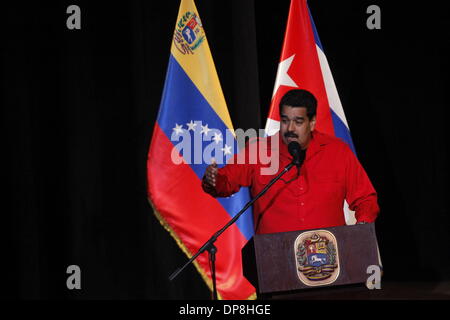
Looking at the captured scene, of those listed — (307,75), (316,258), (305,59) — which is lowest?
(316,258)

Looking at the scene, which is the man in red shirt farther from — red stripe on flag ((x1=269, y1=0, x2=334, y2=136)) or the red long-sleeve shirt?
red stripe on flag ((x1=269, y1=0, x2=334, y2=136))

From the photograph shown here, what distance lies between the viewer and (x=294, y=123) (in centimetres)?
305

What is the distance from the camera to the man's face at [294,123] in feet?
9.98

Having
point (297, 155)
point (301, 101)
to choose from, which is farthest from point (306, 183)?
point (297, 155)

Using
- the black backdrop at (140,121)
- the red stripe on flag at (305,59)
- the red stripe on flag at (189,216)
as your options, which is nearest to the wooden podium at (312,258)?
the red stripe on flag at (189,216)

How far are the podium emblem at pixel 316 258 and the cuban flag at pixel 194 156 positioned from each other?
67.0 inches

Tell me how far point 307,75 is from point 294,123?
2.77ft

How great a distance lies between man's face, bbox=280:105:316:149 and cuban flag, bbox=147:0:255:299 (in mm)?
714

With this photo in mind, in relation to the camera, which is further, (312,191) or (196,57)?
(196,57)

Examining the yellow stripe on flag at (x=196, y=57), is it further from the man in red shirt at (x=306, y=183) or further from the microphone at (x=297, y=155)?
the microphone at (x=297, y=155)

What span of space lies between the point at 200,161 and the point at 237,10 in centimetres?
101

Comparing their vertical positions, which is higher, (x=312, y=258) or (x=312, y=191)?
(x=312, y=191)

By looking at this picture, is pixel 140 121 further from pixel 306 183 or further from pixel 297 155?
pixel 297 155

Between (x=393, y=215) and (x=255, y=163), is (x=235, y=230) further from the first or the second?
(x=393, y=215)
